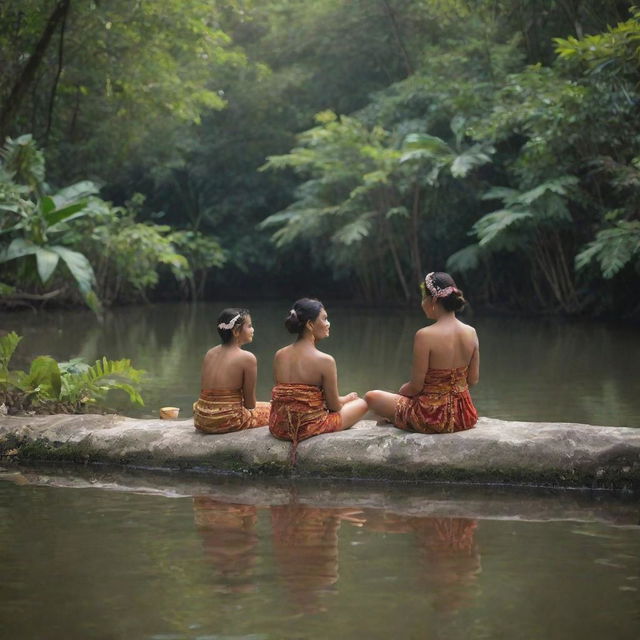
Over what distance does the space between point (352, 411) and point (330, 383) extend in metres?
0.36

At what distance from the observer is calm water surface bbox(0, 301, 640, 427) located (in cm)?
1021

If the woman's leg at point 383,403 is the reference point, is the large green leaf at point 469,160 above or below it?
above

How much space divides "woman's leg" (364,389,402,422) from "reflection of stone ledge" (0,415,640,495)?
4.2 inches

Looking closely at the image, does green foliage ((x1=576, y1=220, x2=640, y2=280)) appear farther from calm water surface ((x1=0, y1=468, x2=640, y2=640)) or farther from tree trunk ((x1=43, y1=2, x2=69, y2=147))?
calm water surface ((x1=0, y1=468, x2=640, y2=640))

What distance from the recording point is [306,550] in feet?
16.4

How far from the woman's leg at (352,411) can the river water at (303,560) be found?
590mm

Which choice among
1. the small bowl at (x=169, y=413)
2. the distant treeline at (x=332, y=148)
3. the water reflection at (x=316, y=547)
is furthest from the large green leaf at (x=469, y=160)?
the water reflection at (x=316, y=547)

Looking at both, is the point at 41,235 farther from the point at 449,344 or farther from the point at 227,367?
the point at 449,344

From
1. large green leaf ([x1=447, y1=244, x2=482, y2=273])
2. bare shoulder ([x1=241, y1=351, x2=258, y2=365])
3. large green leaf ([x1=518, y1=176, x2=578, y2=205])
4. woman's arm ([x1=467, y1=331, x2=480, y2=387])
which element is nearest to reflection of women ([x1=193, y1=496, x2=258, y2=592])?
bare shoulder ([x1=241, y1=351, x2=258, y2=365])

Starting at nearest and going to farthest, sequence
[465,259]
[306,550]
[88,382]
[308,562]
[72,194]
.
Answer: [308,562], [306,550], [88,382], [72,194], [465,259]

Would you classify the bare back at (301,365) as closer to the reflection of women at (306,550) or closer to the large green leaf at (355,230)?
the reflection of women at (306,550)

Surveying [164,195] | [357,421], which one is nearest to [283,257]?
[164,195]

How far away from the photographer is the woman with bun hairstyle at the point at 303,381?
670cm

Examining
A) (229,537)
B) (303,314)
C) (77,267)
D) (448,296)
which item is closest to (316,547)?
(229,537)
